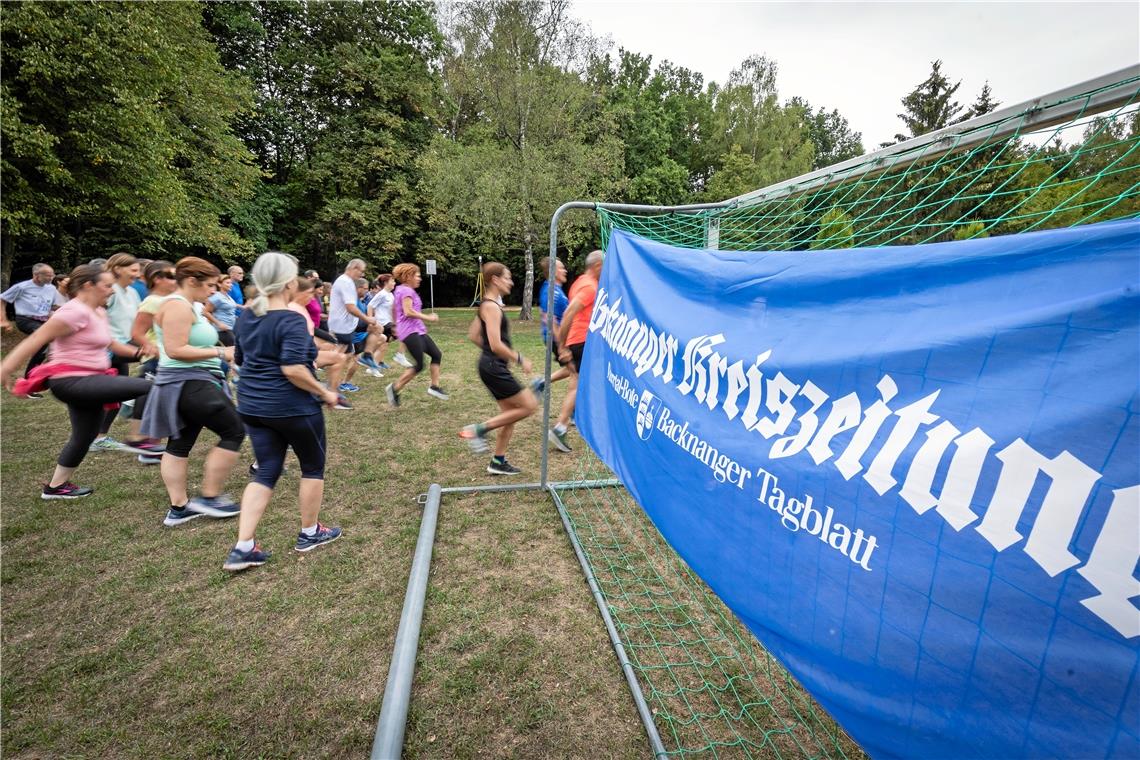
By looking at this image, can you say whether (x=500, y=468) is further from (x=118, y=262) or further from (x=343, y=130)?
(x=343, y=130)

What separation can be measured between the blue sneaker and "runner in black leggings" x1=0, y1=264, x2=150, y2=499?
1871 mm

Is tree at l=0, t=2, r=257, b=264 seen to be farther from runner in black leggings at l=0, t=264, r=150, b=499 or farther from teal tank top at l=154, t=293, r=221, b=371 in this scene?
teal tank top at l=154, t=293, r=221, b=371

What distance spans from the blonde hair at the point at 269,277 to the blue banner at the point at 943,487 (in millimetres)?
A: 2566

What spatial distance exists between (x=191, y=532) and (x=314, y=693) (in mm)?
2235

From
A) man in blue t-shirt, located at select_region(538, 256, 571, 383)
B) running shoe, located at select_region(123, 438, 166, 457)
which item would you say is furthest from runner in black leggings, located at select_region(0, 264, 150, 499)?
man in blue t-shirt, located at select_region(538, 256, 571, 383)

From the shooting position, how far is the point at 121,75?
13.0 m

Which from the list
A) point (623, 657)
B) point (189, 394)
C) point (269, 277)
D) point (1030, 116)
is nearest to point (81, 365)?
point (189, 394)

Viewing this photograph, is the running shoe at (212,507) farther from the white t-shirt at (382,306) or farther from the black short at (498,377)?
the white t-shirt at (382,306)

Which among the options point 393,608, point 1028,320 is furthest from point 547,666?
point 1028,320

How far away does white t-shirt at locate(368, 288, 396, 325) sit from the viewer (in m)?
8.80

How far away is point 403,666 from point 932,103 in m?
37.0

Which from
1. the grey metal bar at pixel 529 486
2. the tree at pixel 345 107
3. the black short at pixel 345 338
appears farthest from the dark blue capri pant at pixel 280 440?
the tree at pixel 345 107

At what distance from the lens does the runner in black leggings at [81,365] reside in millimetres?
3936

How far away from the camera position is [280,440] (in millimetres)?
3422
